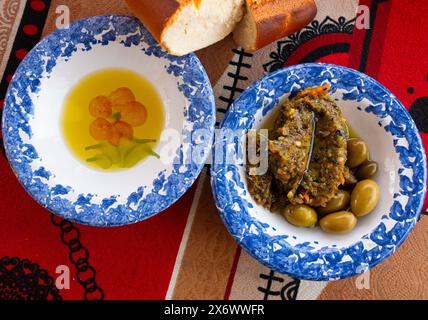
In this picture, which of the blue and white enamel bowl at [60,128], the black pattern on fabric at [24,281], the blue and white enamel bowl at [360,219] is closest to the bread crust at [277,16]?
the blue and white enamel bowl at [360,219]

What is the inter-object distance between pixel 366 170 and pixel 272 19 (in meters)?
0.63

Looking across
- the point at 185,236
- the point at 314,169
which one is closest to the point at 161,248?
the point at 185,236

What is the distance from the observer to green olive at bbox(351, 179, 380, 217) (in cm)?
171

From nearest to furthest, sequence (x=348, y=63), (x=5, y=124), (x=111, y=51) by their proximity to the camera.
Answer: (x=5, y=124), (x=111, y=51), (x=348, y=63)

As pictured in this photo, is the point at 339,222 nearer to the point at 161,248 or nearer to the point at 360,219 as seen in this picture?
the point at 360,219

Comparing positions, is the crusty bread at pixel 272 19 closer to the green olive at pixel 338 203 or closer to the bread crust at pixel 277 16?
the bread crust at pixel 277 16

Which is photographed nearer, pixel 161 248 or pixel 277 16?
pixel 277 16

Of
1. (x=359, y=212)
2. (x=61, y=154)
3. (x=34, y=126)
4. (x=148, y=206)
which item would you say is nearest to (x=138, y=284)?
(x=148, y=206)

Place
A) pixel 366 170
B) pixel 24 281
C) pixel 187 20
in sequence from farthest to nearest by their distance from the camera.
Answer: pixel 24 281 → pixel 366 170 → pixel 187 20

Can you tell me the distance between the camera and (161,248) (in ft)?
6.31

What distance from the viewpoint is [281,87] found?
5.67 feet

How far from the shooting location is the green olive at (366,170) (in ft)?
5.82

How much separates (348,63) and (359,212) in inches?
24.1

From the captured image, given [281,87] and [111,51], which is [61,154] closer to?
[111,51]
